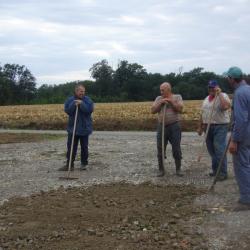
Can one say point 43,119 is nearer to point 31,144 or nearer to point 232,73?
point 31,144

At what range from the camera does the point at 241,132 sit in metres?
7.62

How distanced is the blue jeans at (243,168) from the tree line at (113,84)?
63.4 metres

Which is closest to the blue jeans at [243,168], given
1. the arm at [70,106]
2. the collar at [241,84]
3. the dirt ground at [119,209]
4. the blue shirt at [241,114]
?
the blue shirt at [241,114]

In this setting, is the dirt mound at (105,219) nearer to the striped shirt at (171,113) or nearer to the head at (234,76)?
the striped shirt at (171,113)

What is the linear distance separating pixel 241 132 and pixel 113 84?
9232 cm

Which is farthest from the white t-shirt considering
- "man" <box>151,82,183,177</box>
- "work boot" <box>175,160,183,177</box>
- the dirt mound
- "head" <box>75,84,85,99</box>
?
"head" <box>75,84,85,99</box>

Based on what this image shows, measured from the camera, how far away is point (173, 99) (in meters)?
10.6

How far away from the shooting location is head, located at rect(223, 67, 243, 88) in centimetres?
788

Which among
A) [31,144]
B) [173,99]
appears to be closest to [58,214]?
[173,99]

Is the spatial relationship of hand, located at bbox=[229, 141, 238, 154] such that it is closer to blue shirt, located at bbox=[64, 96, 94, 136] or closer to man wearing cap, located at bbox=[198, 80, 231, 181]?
man wearing cap, located at bbox=[198, 80, 231, 181]

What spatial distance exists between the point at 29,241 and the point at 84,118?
5558mm

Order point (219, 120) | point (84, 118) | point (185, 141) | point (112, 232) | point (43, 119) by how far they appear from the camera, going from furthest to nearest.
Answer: point (43, 119), point (185, 141), point (84, 118), point (219, 120), point (112, 232)

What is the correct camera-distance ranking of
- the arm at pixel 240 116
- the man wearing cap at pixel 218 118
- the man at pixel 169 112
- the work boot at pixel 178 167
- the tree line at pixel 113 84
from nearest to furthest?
the arm at pixel 240 116 < the man wearing cap at pixel 218 118 < the man at pixel 169 112 < the work boot at pixel 178 167 < the tree line at pixel 113 84

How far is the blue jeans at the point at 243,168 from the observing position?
308 inches
